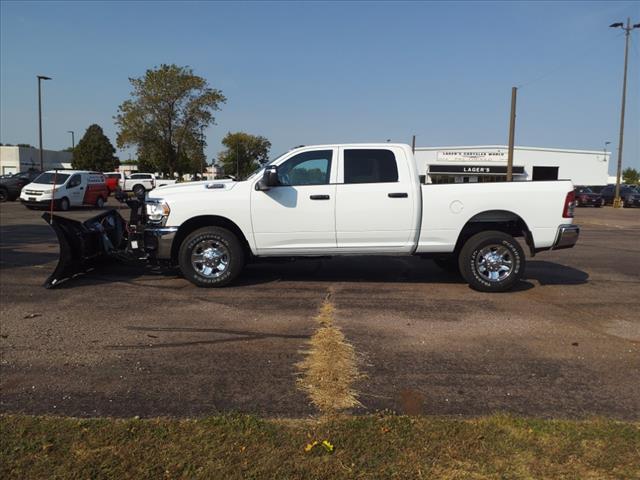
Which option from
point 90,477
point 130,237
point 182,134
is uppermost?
point 182,134

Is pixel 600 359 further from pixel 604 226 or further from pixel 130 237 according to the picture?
pixel 604 226

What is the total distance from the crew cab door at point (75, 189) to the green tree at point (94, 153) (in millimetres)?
55444

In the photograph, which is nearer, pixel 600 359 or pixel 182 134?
pixel 600 359

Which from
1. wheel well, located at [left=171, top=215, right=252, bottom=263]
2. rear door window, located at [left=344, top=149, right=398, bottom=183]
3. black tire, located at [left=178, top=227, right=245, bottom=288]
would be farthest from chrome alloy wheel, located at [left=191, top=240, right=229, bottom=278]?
rear door window, located at [left=344, top=149, right=398, bottom=183]

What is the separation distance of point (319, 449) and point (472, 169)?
57.5 metres

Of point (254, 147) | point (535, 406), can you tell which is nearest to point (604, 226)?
point (535, 406)

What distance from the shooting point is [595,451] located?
3039mm

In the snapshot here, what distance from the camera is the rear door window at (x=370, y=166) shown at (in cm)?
732

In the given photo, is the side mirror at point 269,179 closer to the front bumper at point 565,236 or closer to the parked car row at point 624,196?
the front bumper at point 565,236

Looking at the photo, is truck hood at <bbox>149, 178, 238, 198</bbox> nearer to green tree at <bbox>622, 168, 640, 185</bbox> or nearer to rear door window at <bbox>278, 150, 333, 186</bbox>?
rear door window at <bbox>278, 150, 333, 186</bbox>

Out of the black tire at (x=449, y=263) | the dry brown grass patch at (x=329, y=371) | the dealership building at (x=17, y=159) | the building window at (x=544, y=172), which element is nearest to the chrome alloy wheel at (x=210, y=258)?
the dry brown grass patch at (x=329, y=371)

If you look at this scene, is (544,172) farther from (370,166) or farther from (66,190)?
(370,166)

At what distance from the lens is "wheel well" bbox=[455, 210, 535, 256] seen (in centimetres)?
729

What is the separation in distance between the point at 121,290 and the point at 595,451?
603 centimetres
